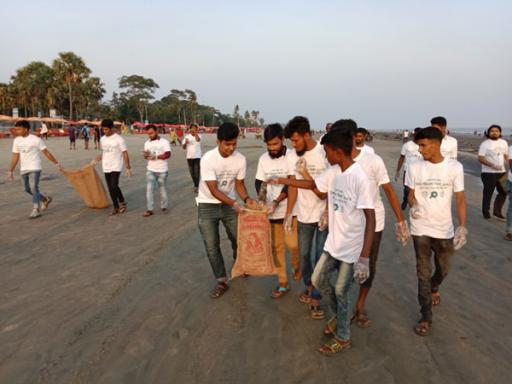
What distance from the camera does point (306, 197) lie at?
3.54m

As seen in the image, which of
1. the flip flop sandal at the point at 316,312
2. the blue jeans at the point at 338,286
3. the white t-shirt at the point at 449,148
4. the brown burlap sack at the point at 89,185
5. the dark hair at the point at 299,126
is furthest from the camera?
the brown burlap sack at the point at 89,185

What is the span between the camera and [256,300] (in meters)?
4.00

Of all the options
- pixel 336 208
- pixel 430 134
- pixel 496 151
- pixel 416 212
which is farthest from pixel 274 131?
pixel 496 151

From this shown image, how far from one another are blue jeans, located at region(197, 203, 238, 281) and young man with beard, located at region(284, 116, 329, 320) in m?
0.74

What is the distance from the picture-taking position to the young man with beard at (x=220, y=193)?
3.74 meters

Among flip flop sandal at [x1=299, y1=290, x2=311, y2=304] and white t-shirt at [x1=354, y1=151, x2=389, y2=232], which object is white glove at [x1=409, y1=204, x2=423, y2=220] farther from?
flip flop sandal at [x1=299, y1=290, x2=311, y2=304]

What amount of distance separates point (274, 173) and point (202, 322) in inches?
64.5

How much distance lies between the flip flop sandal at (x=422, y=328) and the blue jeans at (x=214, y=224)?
205 centimetres

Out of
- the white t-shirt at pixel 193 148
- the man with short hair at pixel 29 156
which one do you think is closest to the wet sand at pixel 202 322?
the man with short hair at pixel 29 156

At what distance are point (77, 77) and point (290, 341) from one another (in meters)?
58.4

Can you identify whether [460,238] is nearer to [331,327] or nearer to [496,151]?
[331,327]

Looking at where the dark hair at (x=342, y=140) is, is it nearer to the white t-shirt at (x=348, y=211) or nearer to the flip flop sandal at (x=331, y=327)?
the white t-shirt at (x=348, y=211)

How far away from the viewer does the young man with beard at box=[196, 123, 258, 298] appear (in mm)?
3740

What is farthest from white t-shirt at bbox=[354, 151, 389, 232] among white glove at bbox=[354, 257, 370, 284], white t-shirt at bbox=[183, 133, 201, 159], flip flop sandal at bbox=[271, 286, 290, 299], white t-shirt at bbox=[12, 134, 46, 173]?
white t-shirt at bbox=[183, 133, 201, 159]
